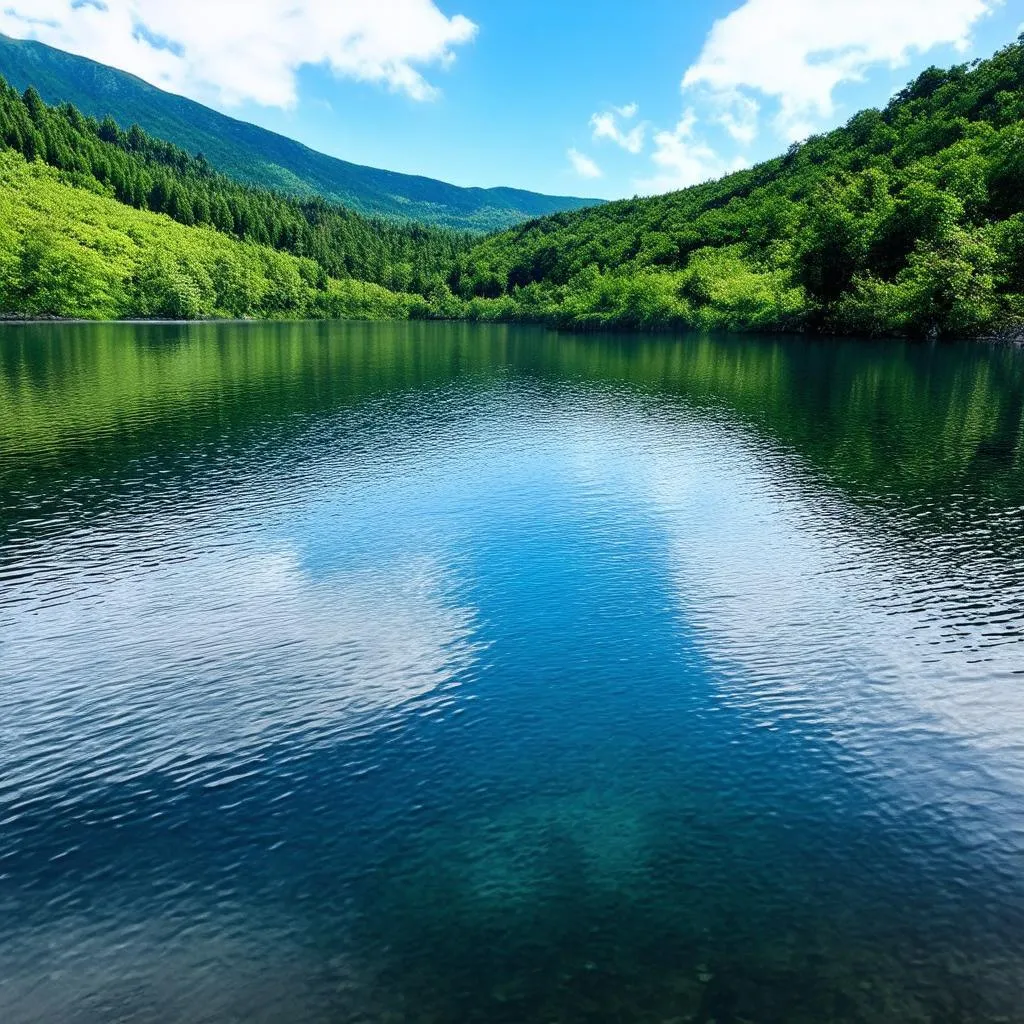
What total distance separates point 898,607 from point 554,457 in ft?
107

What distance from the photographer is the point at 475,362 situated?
134875mm

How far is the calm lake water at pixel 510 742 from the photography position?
14.6m

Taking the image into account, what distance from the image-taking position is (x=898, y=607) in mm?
31625

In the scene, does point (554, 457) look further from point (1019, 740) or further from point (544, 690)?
point (1019, 740)

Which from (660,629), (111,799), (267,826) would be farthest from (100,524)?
(660,629)

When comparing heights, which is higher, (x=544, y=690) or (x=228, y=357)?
(x=228, y=357)

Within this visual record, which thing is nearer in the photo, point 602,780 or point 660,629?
point 602,780

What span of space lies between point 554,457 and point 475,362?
79068 mm

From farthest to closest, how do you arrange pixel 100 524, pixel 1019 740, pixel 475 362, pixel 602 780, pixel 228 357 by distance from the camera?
pixel 475 362, pixel 228 357, pixel 100 524, pixel 1019 740, pixel 602 780

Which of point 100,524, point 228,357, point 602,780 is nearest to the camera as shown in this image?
point 602,780

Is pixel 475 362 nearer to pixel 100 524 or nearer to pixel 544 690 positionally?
pixel 100 524

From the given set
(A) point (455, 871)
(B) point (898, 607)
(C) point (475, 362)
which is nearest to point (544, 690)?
(A) point (455, 871)

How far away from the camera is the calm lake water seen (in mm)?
14609

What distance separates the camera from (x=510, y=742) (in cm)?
2245
